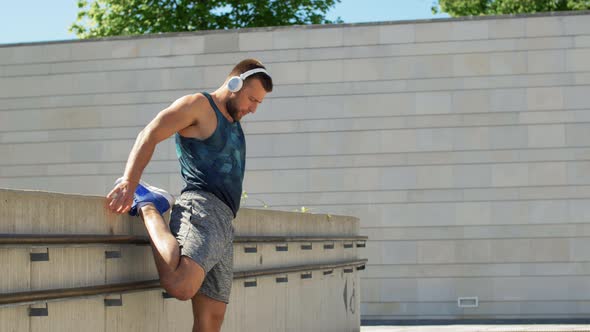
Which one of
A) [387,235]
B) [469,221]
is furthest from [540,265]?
[387,235]

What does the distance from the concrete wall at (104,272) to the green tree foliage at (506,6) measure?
28925mm

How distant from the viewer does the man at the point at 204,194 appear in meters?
5.32

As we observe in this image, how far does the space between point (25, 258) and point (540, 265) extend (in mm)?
12798

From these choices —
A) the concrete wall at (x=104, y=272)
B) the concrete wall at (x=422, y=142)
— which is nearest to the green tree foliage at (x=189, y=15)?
the concrete wall at (x=422, y=142)

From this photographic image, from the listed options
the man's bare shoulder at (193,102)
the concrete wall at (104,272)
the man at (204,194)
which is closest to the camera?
the concrete wall at (104,272)

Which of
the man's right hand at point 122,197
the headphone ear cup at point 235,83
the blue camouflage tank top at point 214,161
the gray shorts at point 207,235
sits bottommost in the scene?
the gray shorts at point 207,235

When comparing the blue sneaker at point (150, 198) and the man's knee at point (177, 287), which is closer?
the man's knee at point (177, 287)

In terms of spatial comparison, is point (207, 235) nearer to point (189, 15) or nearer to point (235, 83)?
point (235, 83)

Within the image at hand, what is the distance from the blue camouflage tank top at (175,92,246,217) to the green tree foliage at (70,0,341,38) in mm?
28424

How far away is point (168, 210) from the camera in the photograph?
20.1 ft

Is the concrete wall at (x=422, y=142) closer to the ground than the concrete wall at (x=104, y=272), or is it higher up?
higher up

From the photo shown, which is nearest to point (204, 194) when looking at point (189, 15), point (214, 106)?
point (214, 106)

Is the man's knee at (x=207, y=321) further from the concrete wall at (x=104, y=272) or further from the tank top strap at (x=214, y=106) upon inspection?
the tank top strap at (x=214, y=106)

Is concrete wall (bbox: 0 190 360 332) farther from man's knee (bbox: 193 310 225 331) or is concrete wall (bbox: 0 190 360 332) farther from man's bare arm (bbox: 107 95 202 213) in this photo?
man's knee (bbox: 193 310 225 331)
